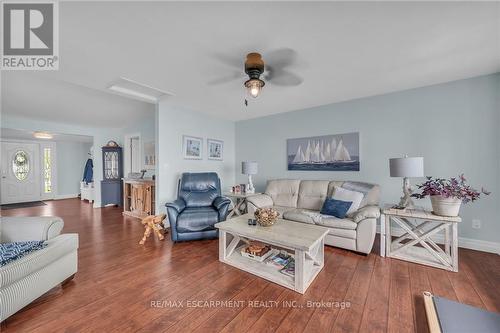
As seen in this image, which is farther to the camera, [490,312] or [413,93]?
[413,93]

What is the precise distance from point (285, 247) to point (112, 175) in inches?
230

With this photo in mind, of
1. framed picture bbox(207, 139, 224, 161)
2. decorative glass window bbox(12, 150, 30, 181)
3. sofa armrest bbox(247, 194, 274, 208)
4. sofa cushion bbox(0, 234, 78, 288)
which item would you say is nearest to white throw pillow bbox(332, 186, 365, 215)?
sofa armrest bbox(247, 194, 274, 208)

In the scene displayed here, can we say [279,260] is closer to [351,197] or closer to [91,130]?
[351,197]

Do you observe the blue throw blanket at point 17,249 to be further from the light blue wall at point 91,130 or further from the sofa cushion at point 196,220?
the light blue wall at point 91,130

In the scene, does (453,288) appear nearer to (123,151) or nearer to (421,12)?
(421,12)

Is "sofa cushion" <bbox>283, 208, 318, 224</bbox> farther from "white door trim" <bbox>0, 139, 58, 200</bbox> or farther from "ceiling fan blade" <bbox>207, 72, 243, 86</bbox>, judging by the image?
"white door trim" <bbox>0, 139, 58, 200</bbox>

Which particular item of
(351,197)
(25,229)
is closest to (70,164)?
(25,229)

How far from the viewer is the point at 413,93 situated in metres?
2.92

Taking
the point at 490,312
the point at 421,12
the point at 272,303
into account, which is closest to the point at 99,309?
the point at 272,303

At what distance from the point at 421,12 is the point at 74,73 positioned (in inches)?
140

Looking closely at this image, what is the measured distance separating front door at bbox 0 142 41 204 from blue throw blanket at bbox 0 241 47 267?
7.25 m

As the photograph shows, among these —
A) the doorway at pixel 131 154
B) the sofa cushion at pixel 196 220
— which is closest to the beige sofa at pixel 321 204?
the sofa cushion at pixel 196 220

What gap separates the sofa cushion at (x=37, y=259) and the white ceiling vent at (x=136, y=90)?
6.52 feet

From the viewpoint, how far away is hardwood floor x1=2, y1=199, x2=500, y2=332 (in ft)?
4.63
